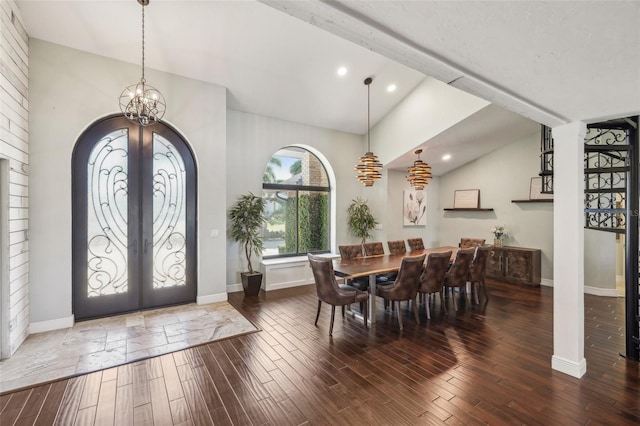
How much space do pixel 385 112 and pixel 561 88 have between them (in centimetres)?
472

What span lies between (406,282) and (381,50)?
3040mm

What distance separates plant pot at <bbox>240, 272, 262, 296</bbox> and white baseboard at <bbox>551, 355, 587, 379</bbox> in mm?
4286

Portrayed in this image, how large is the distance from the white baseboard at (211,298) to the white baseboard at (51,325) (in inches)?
63.2

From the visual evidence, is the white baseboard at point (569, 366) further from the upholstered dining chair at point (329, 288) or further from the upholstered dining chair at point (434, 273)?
the upholstered dining chair at point (329, 288)

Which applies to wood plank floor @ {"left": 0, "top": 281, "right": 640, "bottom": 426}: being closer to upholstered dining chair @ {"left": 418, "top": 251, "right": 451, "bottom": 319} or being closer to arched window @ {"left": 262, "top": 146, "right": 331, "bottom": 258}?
upholstered dining chair @ {"left": 418, "top": 251, "right": 451, "bottom": 319}

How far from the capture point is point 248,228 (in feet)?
17.2

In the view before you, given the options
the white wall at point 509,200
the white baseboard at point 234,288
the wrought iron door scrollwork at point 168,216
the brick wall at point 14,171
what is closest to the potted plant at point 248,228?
the white baseboard at point 234,288

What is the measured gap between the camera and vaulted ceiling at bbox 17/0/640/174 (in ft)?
4.14

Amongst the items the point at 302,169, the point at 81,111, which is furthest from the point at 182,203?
the point at 302,169

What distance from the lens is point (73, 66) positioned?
12.4 feet

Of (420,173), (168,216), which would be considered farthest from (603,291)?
(168,216)

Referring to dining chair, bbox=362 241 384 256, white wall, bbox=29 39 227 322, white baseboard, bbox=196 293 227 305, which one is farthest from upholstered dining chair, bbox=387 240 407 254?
white wall, bbox=29 39 227 322

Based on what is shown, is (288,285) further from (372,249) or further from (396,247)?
(396,247)

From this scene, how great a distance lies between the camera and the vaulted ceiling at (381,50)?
1261 millimetres
